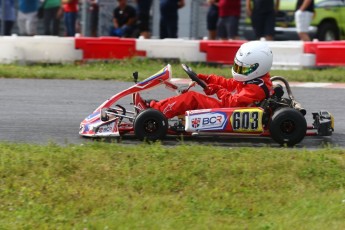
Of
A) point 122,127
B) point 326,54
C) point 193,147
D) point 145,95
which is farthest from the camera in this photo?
point 326,54

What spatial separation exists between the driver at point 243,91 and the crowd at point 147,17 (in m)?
6.51

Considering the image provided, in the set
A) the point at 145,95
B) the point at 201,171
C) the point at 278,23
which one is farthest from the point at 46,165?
the point at 278,23

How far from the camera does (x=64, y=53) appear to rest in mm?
14211

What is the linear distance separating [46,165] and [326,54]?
7.07 meters

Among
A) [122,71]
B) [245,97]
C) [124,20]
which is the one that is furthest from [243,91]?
[124,20]

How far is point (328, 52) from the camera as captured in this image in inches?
529

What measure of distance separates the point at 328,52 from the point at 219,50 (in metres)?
1.61

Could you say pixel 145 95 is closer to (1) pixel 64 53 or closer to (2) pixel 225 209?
(1) pixel 64 53

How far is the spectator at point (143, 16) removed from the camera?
15750 mm

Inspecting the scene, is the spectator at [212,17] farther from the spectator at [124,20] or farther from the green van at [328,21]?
the green van at [328,21]

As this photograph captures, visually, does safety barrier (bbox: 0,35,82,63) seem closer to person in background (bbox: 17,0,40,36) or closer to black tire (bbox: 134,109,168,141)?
person in background (bbox: 17,0,40,36)

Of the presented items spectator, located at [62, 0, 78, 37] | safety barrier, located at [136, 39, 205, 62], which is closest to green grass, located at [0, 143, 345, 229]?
safety barrier, located at [136, 39, 205, 62]

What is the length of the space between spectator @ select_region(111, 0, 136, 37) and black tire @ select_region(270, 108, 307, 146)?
28.3 ft

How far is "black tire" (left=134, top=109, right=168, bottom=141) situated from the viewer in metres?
8.19
